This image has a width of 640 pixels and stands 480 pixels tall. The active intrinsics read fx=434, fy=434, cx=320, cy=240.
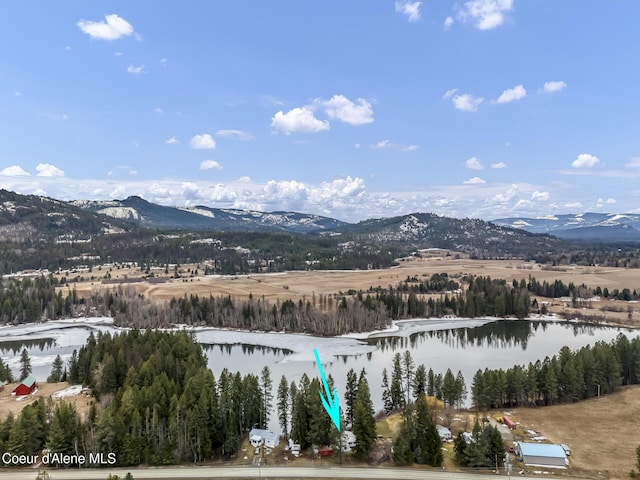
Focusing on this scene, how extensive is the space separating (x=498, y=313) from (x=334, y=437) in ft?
244

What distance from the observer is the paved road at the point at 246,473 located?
25.3m

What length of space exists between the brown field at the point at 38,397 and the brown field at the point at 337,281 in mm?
64191

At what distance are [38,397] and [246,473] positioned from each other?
2377cm

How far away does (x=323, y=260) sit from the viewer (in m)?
189

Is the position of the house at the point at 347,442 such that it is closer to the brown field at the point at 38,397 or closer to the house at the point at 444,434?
the house at the point at 444,434

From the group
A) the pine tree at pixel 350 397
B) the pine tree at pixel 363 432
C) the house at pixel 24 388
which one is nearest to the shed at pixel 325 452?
the pine tree at pixel 363 432

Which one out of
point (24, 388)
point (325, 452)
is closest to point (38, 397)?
point (24, 388)

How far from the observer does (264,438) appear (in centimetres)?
3089

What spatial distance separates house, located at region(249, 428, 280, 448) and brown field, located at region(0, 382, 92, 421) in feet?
43.6

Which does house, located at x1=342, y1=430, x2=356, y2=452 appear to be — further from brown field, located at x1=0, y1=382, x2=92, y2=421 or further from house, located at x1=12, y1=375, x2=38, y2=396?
house, located at x1=12, y1=375, x2=38, y2=396

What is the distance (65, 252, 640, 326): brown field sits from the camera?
361 ft

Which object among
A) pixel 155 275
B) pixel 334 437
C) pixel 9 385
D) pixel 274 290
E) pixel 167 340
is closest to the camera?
pixel 334 437

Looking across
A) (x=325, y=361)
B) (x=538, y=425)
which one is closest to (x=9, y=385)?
(x=325, y=361)

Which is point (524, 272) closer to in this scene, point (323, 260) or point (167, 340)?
point (323, 260)
